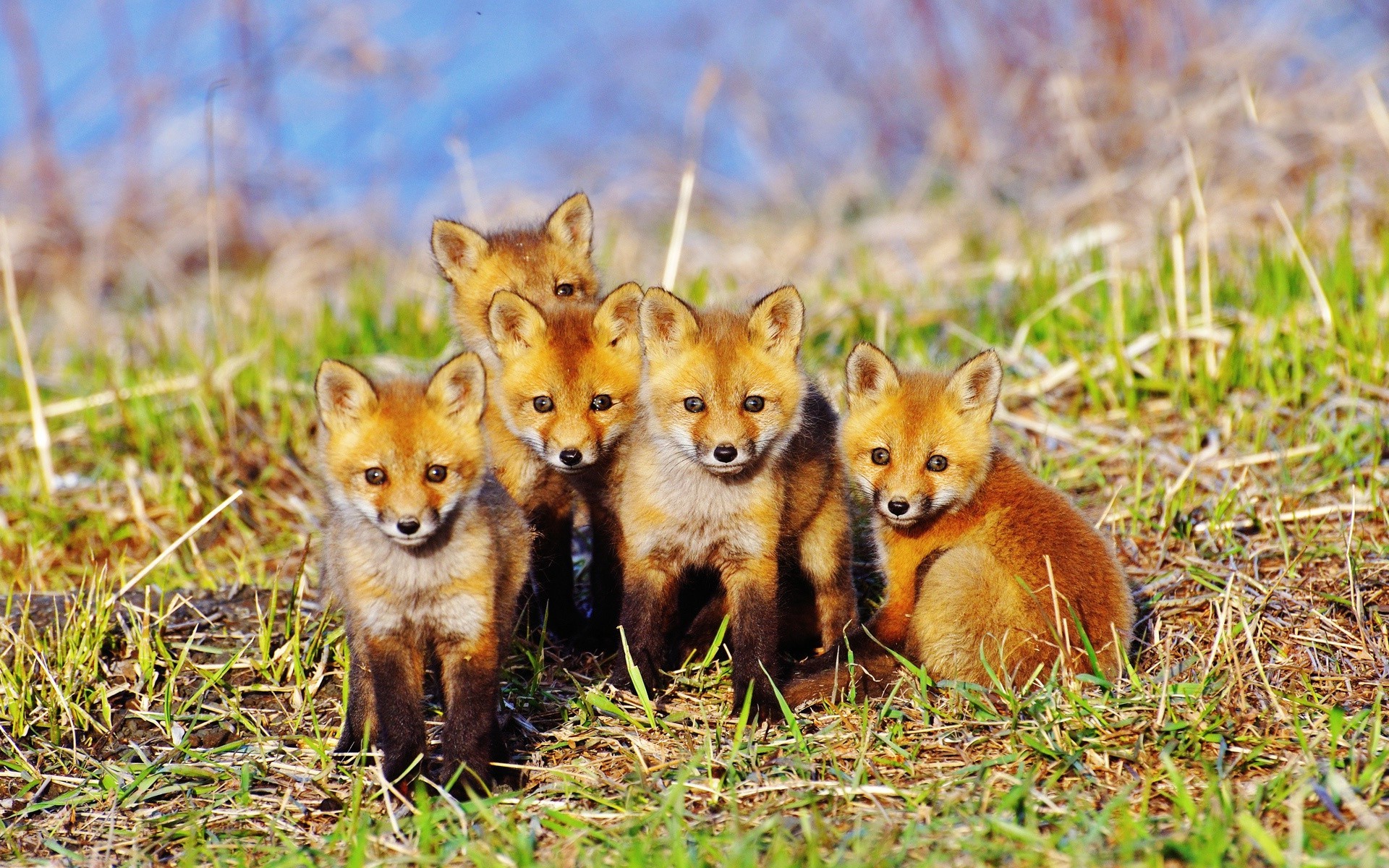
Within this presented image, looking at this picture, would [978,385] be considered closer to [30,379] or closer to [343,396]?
[343,396]

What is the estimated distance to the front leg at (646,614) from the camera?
410 centimetres

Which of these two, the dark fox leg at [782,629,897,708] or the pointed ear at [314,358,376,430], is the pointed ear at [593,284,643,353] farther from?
the dark fox leg at [782,629,897,708]

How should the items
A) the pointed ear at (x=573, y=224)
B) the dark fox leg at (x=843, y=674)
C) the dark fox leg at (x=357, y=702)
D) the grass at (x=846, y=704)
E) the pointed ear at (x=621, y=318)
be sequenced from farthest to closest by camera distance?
the pointed ear at (x=573, y=224) → the pointed ear at (x=621, y=318) → the dark fox leg at (x=843, y=674) → the dark fox leg at (x=357, y=702) → the grass at (x=846, y=704)

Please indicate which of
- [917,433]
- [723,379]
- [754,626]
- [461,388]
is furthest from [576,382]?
[917,433]

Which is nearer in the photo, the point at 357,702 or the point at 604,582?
the point at 357,702

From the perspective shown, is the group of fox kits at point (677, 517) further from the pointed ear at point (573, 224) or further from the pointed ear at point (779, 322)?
the pointed ear at point (573, 224)

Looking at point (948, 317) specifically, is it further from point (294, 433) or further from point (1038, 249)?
point (294, 433)

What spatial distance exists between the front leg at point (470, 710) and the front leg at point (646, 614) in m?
0.65

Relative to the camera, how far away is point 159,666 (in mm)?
4414

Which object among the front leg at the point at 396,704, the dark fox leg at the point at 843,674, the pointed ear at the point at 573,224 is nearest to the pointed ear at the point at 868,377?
the dark fox leg at the point at 843,674

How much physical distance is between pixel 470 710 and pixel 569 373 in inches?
51.2

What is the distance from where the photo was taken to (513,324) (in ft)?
14.3

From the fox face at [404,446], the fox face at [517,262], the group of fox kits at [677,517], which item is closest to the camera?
the fox face at [404,446]

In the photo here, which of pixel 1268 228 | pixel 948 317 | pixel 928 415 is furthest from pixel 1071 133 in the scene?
pixel 928 415
